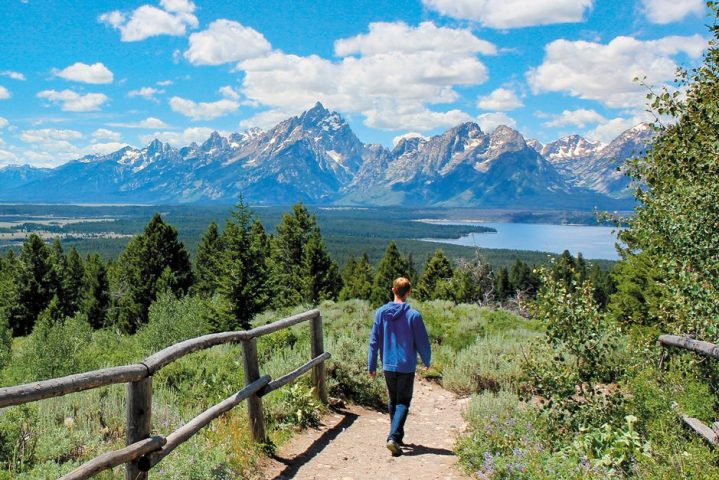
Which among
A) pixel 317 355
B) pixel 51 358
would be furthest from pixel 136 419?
pixel 51 358

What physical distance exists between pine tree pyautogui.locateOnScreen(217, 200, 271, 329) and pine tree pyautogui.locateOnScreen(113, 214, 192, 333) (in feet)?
67.5

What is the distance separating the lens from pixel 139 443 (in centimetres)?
415

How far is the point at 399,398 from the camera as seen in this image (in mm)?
6832

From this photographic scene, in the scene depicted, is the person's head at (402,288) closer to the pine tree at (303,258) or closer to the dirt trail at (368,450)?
the dirt trail at (368,450)

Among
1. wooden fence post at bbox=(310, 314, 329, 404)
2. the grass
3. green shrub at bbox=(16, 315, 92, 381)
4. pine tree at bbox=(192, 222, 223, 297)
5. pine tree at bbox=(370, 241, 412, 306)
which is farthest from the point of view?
pine tree at bbox=(370, 241, 412, 306)

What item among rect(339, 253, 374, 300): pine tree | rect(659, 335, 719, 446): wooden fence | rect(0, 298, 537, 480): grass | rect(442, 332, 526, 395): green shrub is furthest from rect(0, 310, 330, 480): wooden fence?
rect(339, 253, 374, 300): pine tree

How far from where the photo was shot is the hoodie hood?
22.3 feet

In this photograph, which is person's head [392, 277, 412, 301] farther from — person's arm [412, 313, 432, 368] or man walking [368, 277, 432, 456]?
person's arm [412, 313, 432, 368]

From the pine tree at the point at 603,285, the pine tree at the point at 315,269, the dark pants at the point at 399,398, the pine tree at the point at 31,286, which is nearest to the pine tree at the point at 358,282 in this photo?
the pine tree at the point at 315,269

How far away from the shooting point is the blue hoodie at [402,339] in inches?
Answer: 265

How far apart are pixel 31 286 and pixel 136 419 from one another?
48078 mm

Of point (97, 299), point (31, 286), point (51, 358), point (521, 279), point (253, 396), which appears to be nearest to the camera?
point (253, 396)

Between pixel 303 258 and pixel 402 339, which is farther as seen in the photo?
pixel 303 258

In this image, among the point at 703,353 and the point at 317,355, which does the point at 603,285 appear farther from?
the point at 703,353
